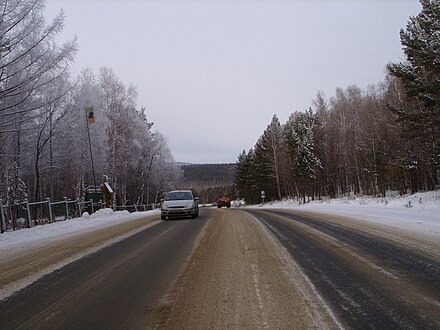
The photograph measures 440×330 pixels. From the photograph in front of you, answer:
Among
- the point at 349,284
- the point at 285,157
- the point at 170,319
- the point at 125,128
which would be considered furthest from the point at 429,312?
the point at 285,157

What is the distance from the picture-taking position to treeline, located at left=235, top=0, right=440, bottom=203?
2236 centimetres

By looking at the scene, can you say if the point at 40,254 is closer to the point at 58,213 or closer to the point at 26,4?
the point at 26,4

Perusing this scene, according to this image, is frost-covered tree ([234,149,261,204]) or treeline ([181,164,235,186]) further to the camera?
treeline ([181,164,235,186])

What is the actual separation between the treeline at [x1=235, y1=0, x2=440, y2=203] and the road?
16093 millimetres

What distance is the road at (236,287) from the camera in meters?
A: 4.14

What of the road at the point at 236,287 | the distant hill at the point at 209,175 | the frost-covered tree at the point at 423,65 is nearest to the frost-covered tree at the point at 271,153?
the frost-covered tree at the point at 423,65

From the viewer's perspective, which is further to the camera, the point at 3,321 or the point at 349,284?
the point at 349,284

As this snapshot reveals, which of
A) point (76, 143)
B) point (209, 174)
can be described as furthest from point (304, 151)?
point (209, 174)

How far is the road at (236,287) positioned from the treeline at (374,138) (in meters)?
16.1

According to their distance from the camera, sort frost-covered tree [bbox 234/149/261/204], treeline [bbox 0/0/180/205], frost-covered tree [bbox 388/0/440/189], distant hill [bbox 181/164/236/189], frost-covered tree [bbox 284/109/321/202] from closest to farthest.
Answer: frost-covered tree [bbox 388/0/440/189] < treeline [bbox 0/0/180/205] < frost-covered tree [bbox 284/109/321/202] < frost-covered tree [bbox 234/149/261/204] < distant hill [bbox 181/164/236/189]

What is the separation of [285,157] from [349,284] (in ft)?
192

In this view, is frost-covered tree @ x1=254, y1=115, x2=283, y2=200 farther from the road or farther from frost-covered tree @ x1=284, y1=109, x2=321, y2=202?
the road

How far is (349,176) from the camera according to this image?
5559cm

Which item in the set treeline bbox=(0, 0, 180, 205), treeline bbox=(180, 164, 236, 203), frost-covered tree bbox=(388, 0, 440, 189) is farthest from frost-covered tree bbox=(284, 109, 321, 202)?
treeline bbox=(180, 164, 236, 203)
